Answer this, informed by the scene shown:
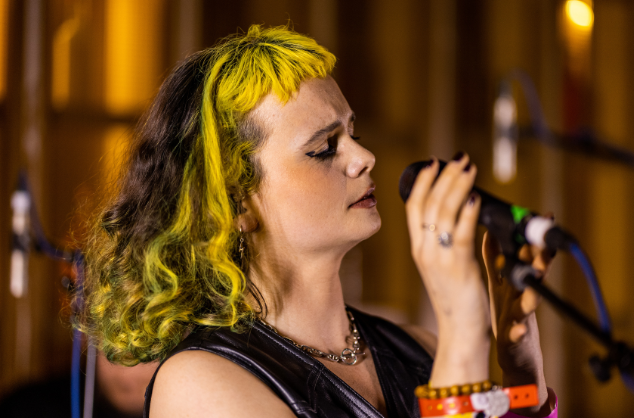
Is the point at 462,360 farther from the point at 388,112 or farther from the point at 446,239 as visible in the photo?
the point at 388,112

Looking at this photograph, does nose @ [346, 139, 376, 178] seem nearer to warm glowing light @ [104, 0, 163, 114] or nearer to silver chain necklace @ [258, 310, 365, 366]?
silver chain necklace @ [258, 310, 365, 366]

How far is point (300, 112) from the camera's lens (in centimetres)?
126

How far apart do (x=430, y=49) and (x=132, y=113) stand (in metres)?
2.15

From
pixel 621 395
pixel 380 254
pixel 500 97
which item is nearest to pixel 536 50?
pixel 500 97

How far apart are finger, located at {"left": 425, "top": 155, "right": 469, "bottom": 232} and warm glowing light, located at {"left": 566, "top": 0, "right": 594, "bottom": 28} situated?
4.01 meters

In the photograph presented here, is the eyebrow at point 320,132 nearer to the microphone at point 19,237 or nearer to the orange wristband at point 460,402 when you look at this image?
the orange wristband at point 460,402

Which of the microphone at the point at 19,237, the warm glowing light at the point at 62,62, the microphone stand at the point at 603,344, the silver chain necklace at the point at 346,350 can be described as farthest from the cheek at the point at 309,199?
the warm glowing light at the point at 62,62

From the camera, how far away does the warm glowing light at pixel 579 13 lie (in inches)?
172

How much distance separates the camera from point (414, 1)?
4254 mm

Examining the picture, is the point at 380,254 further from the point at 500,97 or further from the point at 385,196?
Answer: the point at 500,97

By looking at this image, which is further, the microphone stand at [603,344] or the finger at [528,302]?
the finger at [528,302]

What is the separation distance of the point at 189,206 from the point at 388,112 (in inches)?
123

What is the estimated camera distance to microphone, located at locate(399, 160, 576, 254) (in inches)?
31.8

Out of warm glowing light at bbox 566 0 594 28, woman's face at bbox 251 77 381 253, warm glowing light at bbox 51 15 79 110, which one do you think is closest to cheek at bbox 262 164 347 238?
woman's face at bbox 251 77 381 253
